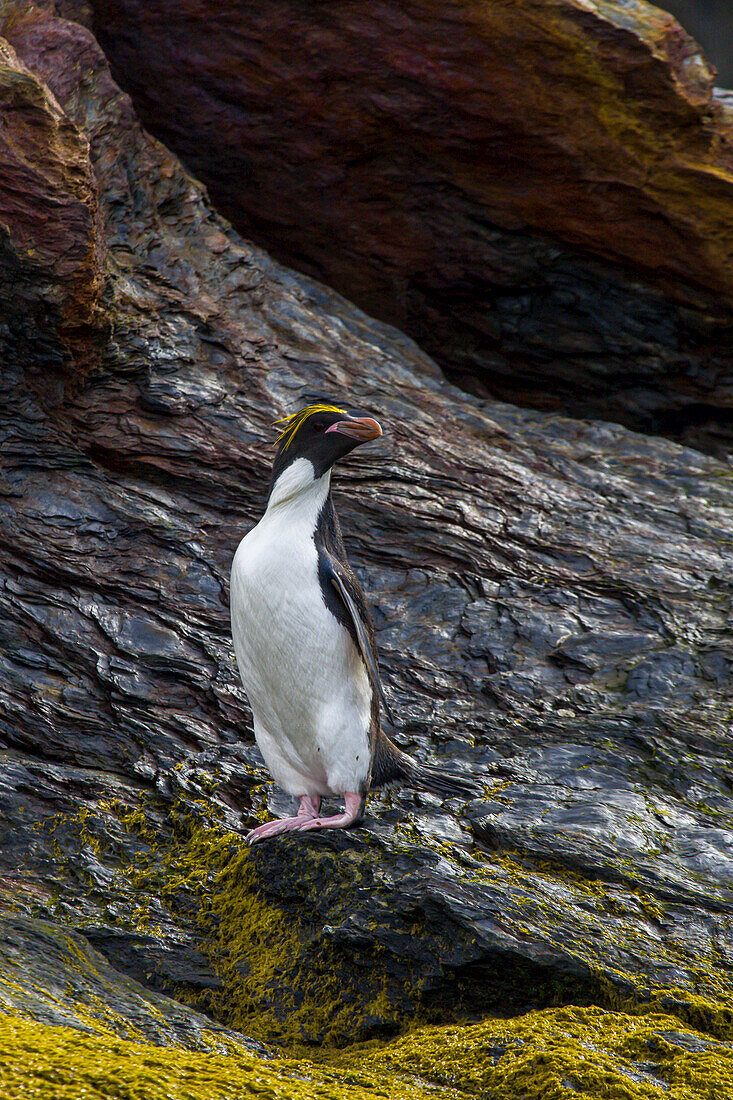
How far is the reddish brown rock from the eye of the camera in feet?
18.4

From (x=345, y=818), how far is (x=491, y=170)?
5.42m

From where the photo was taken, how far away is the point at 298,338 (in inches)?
274

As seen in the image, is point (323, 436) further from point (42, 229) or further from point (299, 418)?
point (42, 229)

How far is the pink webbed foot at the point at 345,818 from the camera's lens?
395cm

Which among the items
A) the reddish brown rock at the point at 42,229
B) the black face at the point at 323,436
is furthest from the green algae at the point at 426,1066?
the reddish brown rock at the point at 42,229

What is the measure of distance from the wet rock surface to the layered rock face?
0.53 meters

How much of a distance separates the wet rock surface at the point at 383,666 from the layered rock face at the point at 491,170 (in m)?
0.53

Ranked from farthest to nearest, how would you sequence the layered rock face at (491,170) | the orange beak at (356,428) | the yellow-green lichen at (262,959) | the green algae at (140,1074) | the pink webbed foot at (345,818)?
1. the layered rock face at (491,170)
2. the orange beak at (356,428)
3. the pink webbed foot at (345,818)
4. the yellow-green lichen at (262,959)
5. the green algae at (140,1074)

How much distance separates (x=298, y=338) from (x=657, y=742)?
370 cm

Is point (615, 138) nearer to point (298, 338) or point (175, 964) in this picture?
point (298, 338)

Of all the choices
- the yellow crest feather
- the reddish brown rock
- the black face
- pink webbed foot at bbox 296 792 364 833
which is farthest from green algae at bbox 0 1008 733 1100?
the reddish brown rock

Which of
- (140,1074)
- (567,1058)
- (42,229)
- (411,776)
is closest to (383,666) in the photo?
(411,776)

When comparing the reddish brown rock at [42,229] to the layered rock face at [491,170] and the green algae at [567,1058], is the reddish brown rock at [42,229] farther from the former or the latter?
the green algae at [567,1058]

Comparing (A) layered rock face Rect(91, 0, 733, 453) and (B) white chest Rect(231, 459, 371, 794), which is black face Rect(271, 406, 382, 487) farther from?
(A) layered rock face Rect(91, 0, 733, 453)
